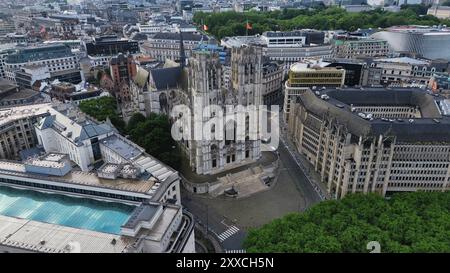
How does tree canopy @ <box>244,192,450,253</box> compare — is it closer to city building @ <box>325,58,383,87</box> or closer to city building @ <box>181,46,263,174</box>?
city building @ <box>181,46,263,174</box>

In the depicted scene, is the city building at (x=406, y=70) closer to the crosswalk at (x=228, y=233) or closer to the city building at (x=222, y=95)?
the city building at (x=222, y=95)

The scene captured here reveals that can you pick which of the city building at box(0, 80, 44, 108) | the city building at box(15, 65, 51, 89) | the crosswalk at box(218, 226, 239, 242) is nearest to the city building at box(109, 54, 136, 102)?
the city building at box(15, 65, 51, 89)

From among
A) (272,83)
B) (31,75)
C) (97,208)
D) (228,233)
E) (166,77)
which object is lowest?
(228,233)

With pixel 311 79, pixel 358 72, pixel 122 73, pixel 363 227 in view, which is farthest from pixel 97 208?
pixel 358 72

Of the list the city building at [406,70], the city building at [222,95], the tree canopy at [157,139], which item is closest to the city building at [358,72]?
the city building at [406,70]

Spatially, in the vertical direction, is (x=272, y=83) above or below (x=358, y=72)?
below

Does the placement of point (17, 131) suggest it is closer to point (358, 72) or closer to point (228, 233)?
point (228, 233)
